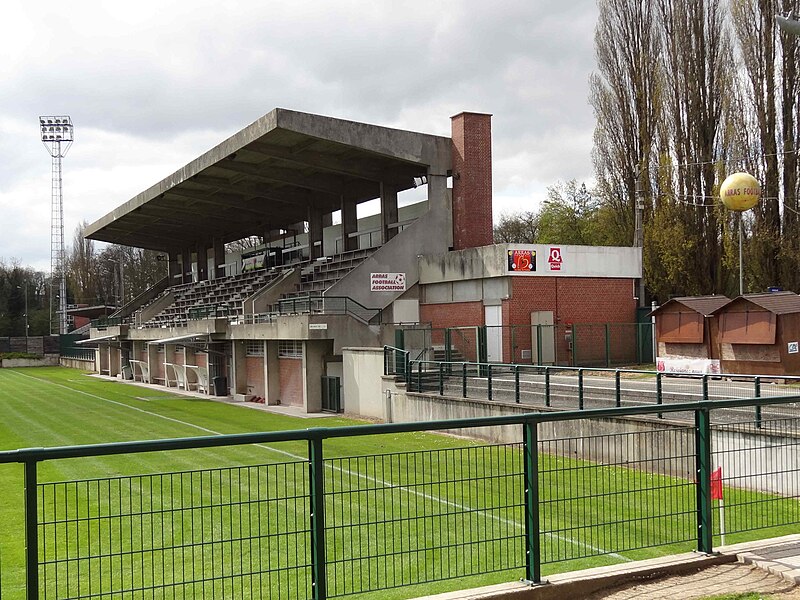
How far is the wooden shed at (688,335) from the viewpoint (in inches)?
920

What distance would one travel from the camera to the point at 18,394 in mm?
43125

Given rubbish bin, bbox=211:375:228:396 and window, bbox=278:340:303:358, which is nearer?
window, bbox=278:340:303:358

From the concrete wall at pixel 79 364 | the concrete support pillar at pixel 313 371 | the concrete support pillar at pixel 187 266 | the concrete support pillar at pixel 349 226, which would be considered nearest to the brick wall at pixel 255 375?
the concrete support pillar at pixel 313 371

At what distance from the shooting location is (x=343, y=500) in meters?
10.6

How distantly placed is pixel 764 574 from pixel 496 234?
73.1m

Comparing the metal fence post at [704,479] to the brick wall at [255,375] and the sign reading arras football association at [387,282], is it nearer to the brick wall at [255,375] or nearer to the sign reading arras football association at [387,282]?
the sign reading arras football association at [387,282]

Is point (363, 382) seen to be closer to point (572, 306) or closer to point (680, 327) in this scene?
point (572, 306)

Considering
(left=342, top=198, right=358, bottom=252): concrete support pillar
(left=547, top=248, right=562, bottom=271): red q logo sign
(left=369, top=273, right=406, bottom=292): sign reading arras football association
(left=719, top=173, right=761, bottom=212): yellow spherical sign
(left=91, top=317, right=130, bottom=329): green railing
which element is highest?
(left=342, top=198, right=358, bottom=252): concrete support pillar

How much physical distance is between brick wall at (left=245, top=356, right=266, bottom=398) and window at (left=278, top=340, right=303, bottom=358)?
6.73ft

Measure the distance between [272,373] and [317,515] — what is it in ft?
105

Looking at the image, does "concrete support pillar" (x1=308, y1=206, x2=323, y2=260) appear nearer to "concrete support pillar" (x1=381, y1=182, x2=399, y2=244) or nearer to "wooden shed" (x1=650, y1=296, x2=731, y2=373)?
"concrete support pillar" (x1=381, y1=182, x2=399, y2=244)

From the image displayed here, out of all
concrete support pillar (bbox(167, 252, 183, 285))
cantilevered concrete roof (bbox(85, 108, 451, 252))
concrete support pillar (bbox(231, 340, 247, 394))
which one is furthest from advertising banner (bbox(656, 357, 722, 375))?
concrete support pillar (bbox(167, 252, 183, 285))

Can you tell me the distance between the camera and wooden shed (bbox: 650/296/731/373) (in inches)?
920

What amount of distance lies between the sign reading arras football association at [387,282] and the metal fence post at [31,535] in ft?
99.1
